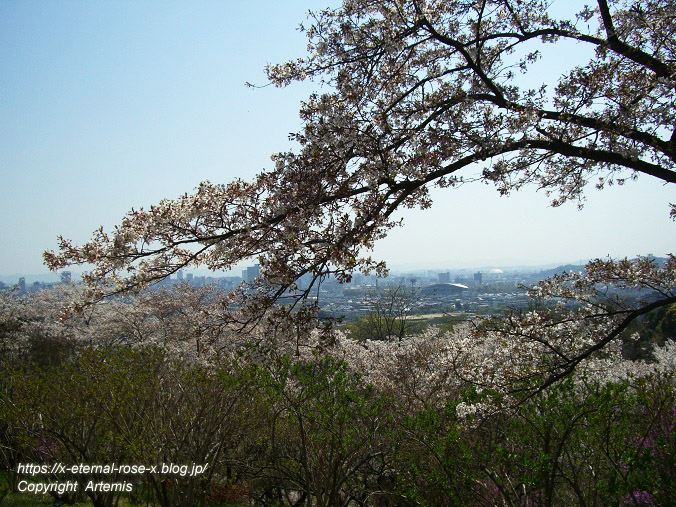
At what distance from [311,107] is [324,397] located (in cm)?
350

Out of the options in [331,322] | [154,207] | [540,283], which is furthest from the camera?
[540,283]

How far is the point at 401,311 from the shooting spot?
2444cm

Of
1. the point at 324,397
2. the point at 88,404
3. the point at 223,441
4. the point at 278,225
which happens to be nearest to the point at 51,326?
the point at 88,404

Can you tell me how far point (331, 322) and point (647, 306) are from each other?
104 inches

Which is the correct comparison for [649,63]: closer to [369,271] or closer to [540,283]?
[540,283]

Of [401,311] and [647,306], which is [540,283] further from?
[401,311]

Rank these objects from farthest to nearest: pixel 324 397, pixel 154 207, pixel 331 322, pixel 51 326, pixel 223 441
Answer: pixel 51 326 → pixel 223 441 → pixel 324 397 → pixel 154 207 → pixel 331 322

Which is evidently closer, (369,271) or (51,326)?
(369,271)

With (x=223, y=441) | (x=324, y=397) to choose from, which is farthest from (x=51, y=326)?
(x=324, y=397)

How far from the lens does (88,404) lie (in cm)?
680

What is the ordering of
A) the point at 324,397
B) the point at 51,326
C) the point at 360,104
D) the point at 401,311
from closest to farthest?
the point at 360,104
the point at 324,397
the point at 51,326
the point at 401,311

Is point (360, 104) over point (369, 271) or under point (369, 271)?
over

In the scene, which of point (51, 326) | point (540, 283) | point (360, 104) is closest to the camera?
point (360, 104)

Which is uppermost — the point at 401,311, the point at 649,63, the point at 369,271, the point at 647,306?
the point at 649,63
